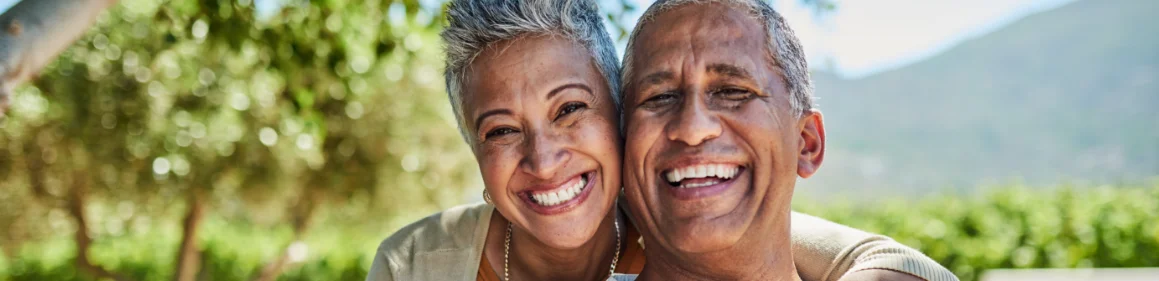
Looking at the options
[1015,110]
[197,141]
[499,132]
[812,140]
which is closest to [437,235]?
[499,132]

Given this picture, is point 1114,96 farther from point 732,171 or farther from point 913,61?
point 732,171

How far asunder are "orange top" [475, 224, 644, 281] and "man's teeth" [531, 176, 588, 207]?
2.00ft

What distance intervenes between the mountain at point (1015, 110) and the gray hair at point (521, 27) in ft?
154

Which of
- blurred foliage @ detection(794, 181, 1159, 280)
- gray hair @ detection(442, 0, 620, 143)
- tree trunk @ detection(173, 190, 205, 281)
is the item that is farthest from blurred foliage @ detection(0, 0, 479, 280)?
gray hair @ detection(442, 0, 620, 143)

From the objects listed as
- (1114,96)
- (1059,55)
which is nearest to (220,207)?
(1114,96)

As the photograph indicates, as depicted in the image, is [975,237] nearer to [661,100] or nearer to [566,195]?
[566,195]

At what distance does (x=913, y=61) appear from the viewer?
78000mm

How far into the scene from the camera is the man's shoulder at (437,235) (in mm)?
3014

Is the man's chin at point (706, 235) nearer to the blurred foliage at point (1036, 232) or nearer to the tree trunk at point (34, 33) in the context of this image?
the tree trunk at point (34, 33)

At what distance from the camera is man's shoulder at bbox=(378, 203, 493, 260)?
119 inches

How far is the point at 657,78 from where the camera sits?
6.68 feet

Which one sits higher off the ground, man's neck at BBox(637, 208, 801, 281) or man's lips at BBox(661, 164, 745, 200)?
man's lips at BBox(661, 164, 745, 200)

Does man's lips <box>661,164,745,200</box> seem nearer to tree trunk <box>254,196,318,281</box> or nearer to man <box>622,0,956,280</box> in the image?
man <box>622,0,956,280</box>

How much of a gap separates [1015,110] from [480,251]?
69.0 meters
